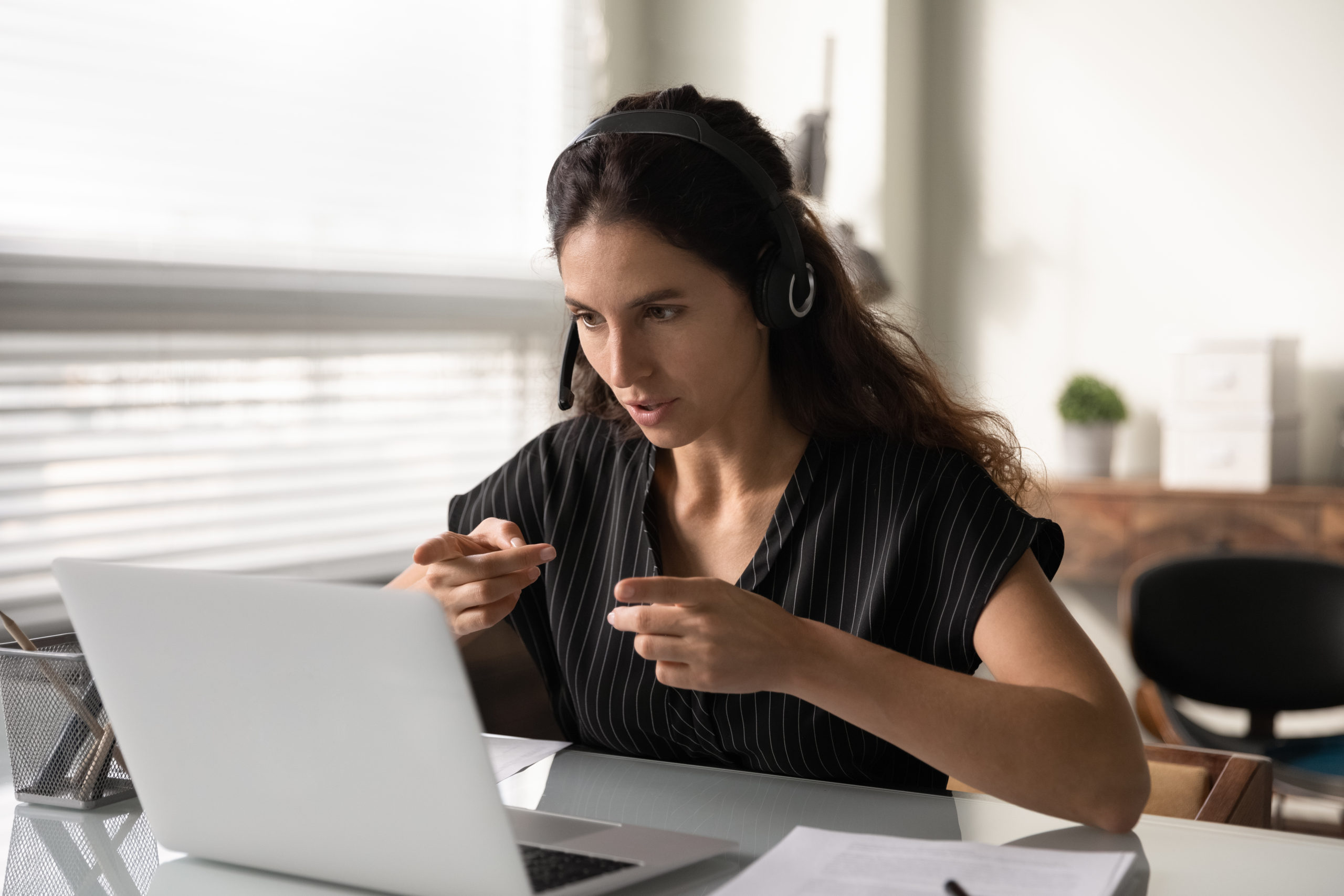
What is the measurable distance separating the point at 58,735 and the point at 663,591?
0.52 m

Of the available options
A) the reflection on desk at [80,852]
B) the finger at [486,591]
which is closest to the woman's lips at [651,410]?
the finger at [486,591]

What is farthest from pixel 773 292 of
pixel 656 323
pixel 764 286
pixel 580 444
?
pixel 580 444

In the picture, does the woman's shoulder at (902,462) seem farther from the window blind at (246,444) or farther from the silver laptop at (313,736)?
the window blind at (246,444)

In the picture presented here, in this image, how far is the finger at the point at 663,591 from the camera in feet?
2.77

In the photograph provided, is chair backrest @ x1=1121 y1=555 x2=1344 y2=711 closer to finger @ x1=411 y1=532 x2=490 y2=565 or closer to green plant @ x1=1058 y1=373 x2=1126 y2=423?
green plant @ x1=1058 y1=373 x2=1126 y2=423

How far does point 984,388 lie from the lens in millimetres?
3307

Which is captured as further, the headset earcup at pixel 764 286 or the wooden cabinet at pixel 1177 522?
the wooden cabinet at pixel 1177 522

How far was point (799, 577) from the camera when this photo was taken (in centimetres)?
123

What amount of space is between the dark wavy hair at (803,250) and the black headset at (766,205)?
0.01 m

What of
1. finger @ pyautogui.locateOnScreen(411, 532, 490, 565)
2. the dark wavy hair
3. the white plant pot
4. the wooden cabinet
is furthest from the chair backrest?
finger @ pyautogui.locateOnScreen(411, 532, 490, 565)

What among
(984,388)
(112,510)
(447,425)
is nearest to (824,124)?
(984,388)

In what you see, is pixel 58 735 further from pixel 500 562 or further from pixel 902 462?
pixel 902 462

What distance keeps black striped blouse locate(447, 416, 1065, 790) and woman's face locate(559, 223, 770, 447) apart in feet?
0.51

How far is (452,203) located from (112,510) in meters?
0.99
